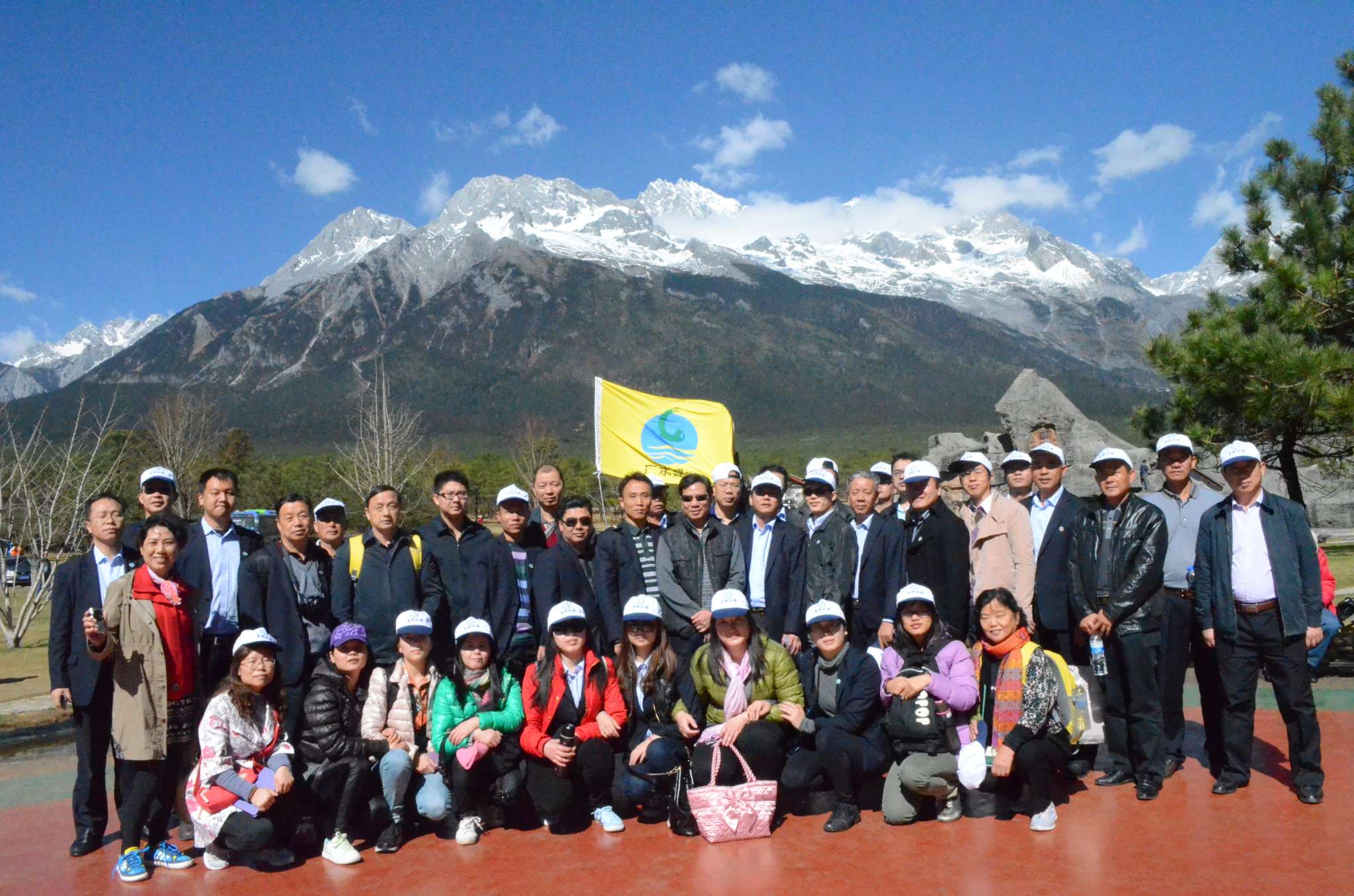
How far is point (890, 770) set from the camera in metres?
5.30

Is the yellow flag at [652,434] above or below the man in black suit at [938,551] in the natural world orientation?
above

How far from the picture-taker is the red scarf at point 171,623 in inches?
193

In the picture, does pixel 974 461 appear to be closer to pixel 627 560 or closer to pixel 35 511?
pixel 627 560

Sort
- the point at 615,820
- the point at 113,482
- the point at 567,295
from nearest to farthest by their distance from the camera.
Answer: the point at 615,820, the point at 113,482, the point at 567,295

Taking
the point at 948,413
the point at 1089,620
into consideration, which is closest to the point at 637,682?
the point at 1089,620

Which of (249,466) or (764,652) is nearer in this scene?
(764,652)

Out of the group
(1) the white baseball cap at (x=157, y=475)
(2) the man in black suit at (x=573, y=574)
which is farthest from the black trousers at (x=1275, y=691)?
(1) the white baseball cap at (x=157, y=475)

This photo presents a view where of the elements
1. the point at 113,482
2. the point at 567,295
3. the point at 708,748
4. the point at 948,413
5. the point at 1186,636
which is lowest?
the point at 708,748

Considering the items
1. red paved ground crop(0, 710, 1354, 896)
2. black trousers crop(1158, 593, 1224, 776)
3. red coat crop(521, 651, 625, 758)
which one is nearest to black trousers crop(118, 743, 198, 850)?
red paved ground crop(0, 710, 1354, 896)

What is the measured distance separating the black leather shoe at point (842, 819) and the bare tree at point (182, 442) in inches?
761

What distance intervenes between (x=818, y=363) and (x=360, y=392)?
51.9m

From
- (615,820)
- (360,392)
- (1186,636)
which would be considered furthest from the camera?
(360,392)

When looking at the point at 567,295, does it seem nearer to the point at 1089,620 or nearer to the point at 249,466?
the point at 249,466

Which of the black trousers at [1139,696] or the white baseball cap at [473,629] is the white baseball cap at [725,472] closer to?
the white baseball cap at [473,629]
